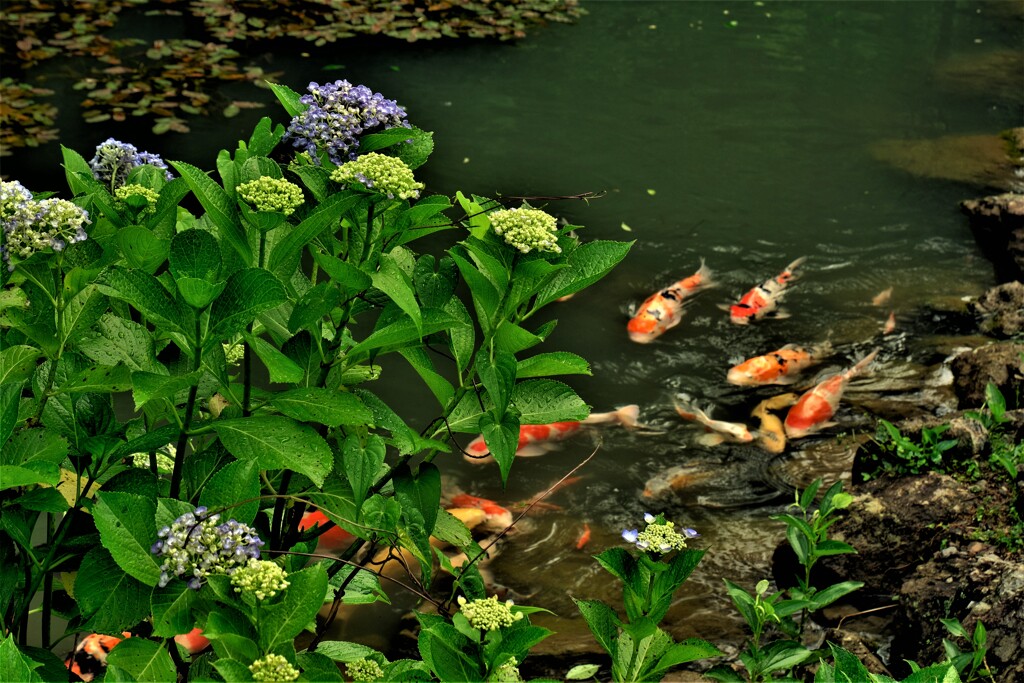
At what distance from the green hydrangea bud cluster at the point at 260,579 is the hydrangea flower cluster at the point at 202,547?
27 mm

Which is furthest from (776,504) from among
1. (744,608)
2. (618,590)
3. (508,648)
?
(508,648)

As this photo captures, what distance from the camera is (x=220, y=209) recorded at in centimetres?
154

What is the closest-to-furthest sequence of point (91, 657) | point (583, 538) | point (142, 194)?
1. point (142, 194)
2. point (91, 657)
3. point (583, 538)

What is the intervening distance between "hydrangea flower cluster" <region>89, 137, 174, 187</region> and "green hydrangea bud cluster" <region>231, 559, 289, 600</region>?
1.03 meters

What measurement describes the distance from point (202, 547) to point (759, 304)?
440 centimetres

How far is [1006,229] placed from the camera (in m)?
5.64

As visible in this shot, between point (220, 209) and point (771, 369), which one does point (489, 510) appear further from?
point (220, 209)

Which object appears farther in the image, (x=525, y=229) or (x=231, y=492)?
(x=525, y=229)

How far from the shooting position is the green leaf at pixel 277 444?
139cm

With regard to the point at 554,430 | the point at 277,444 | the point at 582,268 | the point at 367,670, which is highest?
the point at 582,268

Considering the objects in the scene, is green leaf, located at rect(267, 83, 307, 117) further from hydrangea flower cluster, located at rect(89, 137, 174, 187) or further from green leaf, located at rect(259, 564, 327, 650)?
green leaf, located at rect(259, 564, 327, 650)

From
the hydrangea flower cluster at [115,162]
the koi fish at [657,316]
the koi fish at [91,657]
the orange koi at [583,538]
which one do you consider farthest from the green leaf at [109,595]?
the koi fish at [657,316]

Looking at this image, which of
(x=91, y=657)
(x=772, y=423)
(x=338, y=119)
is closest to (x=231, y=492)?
(x=338, y=119)

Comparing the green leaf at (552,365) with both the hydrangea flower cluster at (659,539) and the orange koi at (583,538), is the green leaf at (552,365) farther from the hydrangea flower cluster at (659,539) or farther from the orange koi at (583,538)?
the orange koi at (583,538)
